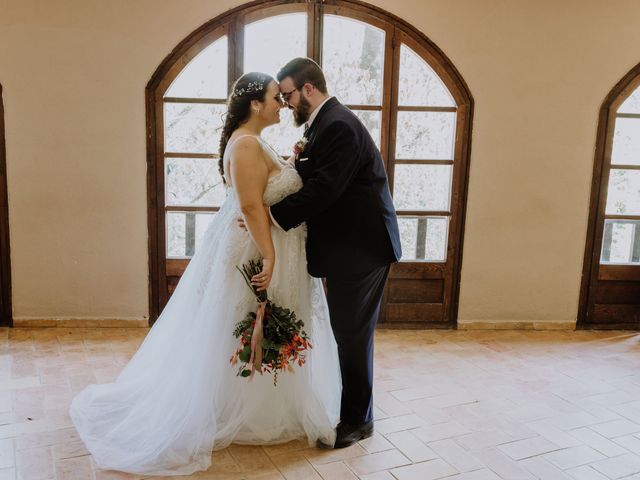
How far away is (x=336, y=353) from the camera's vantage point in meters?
3.15

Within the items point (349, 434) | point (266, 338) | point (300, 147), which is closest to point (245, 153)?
point (300, 147)

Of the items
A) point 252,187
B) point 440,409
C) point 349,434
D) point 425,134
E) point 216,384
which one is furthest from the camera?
point 425,134

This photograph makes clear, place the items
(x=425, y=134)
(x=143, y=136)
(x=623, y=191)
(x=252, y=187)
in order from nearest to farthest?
(x=252, y=187) → (x=143, y=136) → (x=425, y=134) → (x=623, y=191)

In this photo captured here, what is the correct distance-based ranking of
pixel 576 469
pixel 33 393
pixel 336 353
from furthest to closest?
pixel 33 393 → pixel 336 353 → pixel 576 469

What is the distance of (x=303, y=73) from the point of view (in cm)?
279

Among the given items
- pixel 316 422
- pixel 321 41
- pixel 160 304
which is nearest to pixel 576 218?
→ pixel 321 41

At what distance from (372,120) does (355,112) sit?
0.14 metres

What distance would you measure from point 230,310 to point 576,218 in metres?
3.20

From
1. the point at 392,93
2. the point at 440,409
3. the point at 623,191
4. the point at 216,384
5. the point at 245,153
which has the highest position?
the point at 392,93

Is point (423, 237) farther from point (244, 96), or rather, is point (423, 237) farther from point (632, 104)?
point (244, 96)

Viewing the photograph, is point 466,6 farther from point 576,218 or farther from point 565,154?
point 576,218

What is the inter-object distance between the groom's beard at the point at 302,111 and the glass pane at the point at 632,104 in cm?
312

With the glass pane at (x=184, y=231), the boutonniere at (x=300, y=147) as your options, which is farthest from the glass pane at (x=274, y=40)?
the boutonniere at (x=300, y=147)

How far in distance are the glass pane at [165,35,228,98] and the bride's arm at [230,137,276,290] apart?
1896 mm
